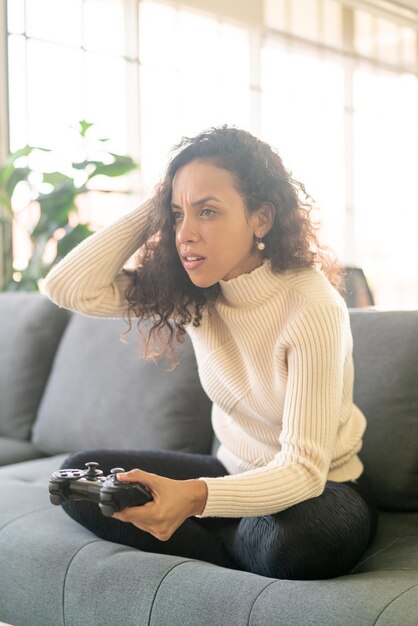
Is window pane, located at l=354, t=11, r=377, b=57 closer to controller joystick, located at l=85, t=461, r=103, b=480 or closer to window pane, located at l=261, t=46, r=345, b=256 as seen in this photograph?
window pane, located at l=261, t=46, r=345, b=256

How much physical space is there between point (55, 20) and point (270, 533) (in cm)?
461

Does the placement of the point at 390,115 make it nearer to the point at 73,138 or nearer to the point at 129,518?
the point at 73,138

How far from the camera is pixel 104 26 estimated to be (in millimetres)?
5762

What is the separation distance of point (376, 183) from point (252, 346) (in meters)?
6.86

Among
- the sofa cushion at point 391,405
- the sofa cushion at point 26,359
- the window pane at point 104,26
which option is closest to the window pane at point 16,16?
the window pane at point 104,26

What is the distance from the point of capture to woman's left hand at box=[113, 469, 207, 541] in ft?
4.29

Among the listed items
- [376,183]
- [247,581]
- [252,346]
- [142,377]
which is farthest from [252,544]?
[376,183]

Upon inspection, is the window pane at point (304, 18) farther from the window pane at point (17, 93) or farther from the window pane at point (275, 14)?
the window pane at point (17, 93)

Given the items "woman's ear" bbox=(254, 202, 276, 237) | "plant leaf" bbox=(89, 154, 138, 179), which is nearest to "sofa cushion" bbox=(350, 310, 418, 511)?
"woman's ear" bbox=(254, 202, 276, 237)

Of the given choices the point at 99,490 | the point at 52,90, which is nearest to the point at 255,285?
the point at 99,490

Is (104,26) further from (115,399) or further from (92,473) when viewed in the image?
(92,473)

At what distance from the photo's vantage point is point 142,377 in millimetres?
2375

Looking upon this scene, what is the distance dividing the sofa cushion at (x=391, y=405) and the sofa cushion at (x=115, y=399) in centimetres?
48

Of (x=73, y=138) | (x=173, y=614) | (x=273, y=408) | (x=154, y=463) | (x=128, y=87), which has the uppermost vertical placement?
(x=128, y=87)
